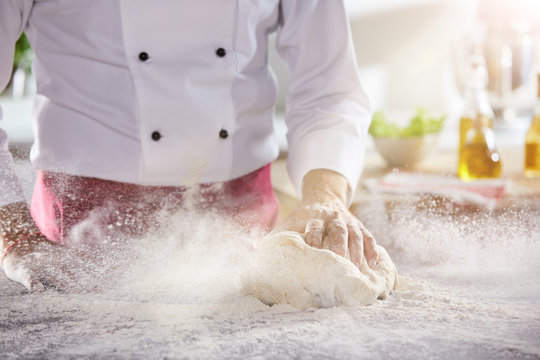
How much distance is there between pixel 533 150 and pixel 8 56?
131 cm

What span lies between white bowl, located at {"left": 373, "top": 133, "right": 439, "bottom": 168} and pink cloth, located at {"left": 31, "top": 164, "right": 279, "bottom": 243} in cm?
75

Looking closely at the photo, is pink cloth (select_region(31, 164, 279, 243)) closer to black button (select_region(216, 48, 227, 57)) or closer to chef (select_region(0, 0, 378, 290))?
chef (select_region(0, 0, 378, 290))

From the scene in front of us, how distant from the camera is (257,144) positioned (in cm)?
125

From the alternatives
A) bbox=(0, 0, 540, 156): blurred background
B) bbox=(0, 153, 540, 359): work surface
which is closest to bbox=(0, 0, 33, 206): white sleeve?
bbox=(0, 153, 540, 359): work surface

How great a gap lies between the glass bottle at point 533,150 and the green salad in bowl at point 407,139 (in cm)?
24

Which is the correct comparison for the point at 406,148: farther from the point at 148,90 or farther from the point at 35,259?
the point at 35,259

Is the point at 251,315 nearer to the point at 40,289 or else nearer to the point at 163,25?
the point at 40,289

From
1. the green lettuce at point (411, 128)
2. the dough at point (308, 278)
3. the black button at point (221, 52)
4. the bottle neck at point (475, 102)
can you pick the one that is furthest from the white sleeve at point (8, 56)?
the bottle neck at point (475, 102)

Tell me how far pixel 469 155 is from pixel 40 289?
3.89 ft

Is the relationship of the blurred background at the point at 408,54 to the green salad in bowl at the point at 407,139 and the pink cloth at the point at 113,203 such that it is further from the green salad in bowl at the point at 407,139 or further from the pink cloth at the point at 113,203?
the pink cloth at the point at 113,203

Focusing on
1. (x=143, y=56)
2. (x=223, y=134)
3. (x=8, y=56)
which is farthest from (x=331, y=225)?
(x=8, y=56)

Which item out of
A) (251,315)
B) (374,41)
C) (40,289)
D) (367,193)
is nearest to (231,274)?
(251,315)

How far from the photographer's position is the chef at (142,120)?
3.61 feet

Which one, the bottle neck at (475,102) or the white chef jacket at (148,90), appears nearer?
the white chef jacket at (148,90)
